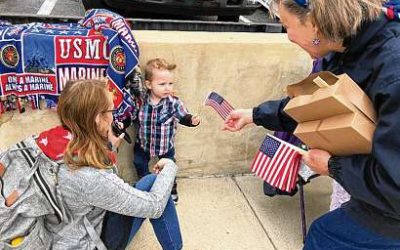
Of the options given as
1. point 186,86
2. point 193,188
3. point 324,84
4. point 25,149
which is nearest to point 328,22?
point 324,84

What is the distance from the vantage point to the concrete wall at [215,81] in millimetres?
2768

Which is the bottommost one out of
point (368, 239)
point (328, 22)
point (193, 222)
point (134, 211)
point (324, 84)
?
point (193, 222)

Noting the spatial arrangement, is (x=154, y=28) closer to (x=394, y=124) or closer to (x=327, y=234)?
(x=327, y=234)

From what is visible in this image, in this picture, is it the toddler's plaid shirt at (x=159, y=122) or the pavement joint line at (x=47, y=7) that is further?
the pavement joint line at (x=47, y=7)

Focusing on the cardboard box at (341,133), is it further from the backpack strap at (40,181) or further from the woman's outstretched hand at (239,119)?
the backpack strap at (40,181)

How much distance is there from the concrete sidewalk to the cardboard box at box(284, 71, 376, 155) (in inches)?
53.5

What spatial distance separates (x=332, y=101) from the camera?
1.41m

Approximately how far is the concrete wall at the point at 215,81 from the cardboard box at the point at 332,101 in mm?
1329

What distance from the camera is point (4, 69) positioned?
238 cm

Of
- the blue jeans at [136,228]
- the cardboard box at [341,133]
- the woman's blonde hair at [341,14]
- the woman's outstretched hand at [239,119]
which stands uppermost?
the woman's blonde hair at [341,14]

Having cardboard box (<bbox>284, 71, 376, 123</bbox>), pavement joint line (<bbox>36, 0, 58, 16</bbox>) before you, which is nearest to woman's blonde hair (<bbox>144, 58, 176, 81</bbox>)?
cardboard box (<bbox>284, 71, 376, 123</bbox>)

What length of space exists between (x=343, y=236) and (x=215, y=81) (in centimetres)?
159

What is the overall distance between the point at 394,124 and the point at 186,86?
6.18ft

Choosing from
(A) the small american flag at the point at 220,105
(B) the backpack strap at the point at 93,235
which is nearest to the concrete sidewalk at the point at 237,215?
(B) the backpack strap at the point at 93,235
